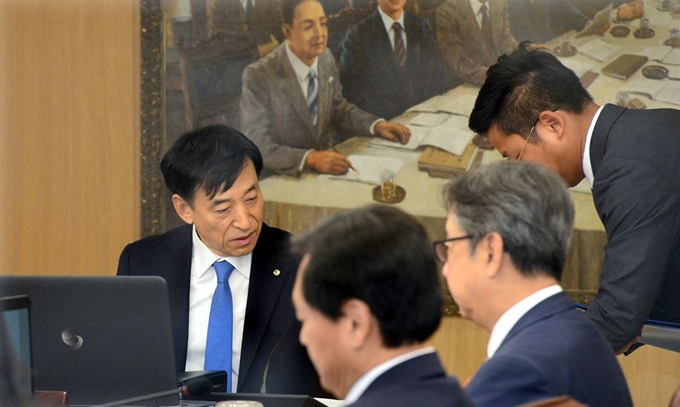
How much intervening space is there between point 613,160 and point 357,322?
143cm

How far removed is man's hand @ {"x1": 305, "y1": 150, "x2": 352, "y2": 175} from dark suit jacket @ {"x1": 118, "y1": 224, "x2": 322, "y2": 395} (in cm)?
104

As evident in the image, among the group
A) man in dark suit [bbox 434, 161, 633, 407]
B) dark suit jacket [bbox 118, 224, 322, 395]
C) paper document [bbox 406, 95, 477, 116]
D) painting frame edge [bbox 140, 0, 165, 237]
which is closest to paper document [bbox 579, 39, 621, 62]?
paper document [bbox 406, 95, 477, 116]

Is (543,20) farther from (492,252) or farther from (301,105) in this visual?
(492,252)

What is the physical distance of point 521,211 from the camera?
166 cm

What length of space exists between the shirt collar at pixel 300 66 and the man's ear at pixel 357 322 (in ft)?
9.46

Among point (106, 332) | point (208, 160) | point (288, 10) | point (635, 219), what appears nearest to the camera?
point (106, 332)

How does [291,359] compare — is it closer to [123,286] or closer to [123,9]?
[123,286]

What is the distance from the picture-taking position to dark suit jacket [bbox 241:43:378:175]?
4066 mm

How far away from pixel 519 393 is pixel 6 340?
96cm

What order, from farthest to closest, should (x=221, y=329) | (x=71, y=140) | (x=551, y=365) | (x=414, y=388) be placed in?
(x=71, y=140) → (x=221, y=329) → (x=551, y=365) → (x=414, y=388)

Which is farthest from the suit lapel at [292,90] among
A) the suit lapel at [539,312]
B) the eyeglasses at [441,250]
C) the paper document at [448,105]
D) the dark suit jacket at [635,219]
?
the suit lapel at [539,312]

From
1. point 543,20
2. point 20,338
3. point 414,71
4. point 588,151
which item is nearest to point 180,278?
point 20,338

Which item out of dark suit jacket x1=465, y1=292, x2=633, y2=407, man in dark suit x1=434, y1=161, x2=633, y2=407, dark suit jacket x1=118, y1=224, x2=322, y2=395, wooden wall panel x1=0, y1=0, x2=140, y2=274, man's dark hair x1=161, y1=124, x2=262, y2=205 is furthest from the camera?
wooden wall panel x1=0, y1=0, x2=140, y2=274

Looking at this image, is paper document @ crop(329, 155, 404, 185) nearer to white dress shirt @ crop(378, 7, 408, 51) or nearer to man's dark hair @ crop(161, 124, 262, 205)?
white dress shirt @ crop(378, 7, 408, 51)
